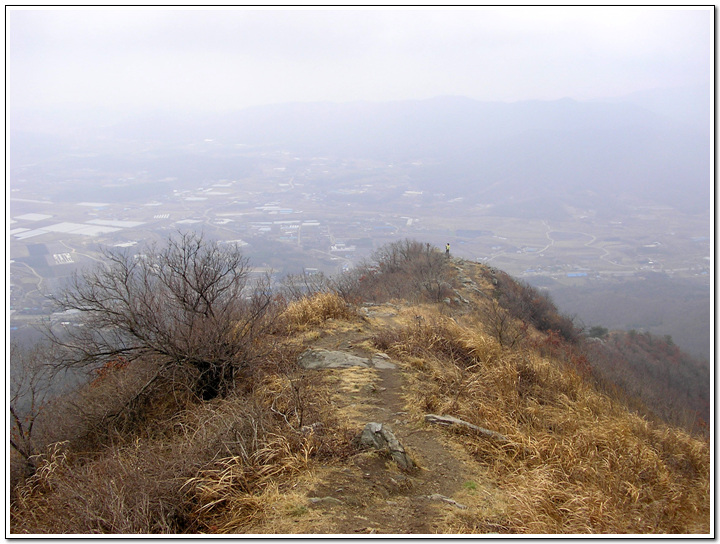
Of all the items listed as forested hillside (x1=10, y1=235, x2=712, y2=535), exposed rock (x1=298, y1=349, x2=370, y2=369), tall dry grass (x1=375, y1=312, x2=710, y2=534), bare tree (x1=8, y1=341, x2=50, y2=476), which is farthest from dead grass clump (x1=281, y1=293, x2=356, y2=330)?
bare tree (x1=8, y1=341, x2=50, y2=476)

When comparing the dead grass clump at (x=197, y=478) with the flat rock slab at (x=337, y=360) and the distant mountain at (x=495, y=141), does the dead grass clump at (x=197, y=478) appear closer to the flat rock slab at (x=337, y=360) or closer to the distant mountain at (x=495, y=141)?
the flat rock slab at (x=337, y=360)

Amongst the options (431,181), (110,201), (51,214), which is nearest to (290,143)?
(431,181)

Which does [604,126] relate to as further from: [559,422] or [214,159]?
[559,422]

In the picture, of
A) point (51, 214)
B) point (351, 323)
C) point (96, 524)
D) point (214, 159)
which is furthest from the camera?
point (214, 159)

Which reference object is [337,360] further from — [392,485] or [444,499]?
[444,499]

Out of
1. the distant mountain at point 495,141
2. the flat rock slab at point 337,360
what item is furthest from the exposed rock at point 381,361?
the distant mountain at point 495,141

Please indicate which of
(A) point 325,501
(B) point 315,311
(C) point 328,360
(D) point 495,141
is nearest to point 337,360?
(C) point 328,360
